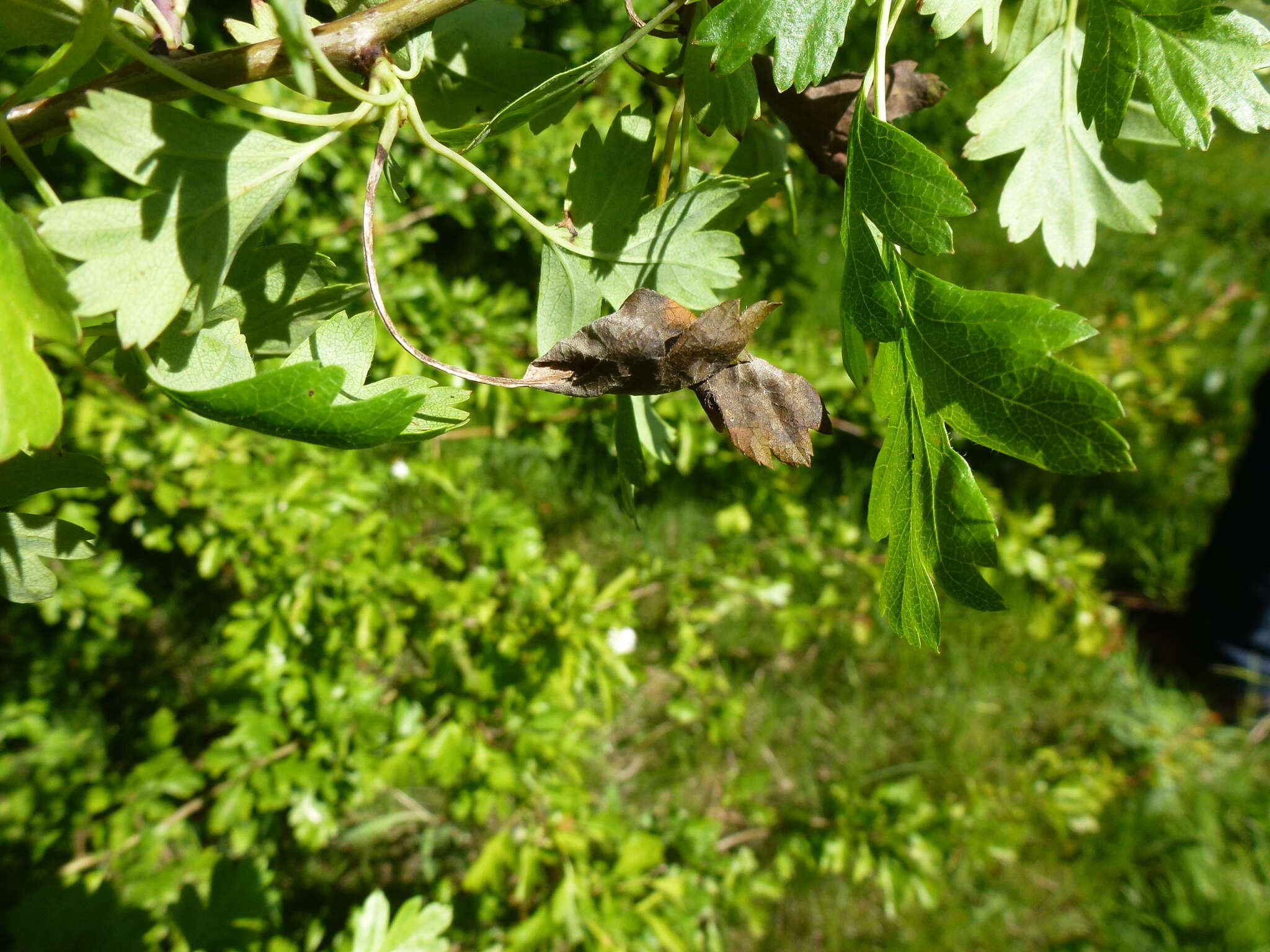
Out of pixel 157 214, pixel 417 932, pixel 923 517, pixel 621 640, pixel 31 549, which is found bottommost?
pixel 621 640

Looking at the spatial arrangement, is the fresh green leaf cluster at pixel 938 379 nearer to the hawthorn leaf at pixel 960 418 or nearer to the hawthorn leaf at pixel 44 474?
the hawthorn leaf at pixel 960 418

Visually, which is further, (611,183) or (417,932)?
(417,932)

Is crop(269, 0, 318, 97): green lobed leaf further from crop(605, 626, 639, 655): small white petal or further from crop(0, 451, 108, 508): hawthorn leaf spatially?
crop(605, 626, 639, 655): small white petal

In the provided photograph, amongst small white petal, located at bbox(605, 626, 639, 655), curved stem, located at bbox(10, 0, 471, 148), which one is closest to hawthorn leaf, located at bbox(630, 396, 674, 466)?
curved stem, located at bbox(10, 0, 471, 148)

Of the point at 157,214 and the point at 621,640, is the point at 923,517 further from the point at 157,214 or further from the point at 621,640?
the point at 621,640

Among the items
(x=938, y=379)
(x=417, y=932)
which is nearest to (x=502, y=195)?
(x=938, y=379)

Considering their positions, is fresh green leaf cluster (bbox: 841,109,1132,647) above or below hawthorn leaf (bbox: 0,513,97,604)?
above

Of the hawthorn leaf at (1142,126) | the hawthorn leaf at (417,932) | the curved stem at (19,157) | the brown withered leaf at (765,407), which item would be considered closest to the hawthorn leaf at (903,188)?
the brown withered leaf at (765,407)

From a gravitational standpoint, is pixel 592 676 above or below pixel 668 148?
below
